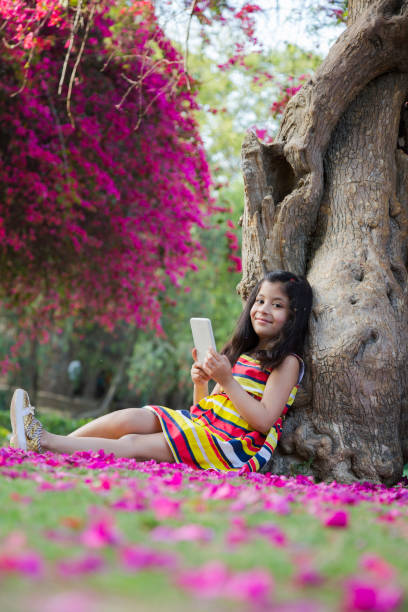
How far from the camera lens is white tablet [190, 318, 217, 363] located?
3428 millimetres

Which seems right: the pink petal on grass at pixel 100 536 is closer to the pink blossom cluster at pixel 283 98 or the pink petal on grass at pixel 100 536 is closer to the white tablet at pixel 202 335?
the white tablet at pixel 202 335

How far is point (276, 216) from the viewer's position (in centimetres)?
379

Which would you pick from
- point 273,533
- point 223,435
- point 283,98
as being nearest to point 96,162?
point 283,98

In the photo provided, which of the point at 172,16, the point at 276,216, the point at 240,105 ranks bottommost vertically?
the point at 276,216

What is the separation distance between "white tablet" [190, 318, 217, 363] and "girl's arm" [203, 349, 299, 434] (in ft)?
0.48

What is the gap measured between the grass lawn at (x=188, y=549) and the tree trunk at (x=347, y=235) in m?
1.11

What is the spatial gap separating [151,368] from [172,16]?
962cm

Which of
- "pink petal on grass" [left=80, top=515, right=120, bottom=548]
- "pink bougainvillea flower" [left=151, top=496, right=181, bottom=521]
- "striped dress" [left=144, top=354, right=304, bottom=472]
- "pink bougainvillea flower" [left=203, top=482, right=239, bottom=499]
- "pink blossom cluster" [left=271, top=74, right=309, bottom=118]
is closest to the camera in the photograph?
"pink petal on grass" [left=80, top=515, right=120, bottom=548]

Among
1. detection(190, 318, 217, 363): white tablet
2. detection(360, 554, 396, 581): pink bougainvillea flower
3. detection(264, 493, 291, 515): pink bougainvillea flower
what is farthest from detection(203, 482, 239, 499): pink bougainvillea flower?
detection(190, 318, 217, 363): white tablet

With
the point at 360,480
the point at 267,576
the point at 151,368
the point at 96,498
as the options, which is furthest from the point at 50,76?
the point at 151,368

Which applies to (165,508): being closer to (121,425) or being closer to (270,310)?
(121,425)

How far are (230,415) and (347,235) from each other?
49.9 inches

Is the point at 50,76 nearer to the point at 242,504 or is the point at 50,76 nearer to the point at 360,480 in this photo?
the point at 360,480

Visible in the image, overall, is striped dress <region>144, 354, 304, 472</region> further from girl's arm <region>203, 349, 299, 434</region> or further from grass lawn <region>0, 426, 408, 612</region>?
grass lawn <region>0, 426, 408, 612</region>
